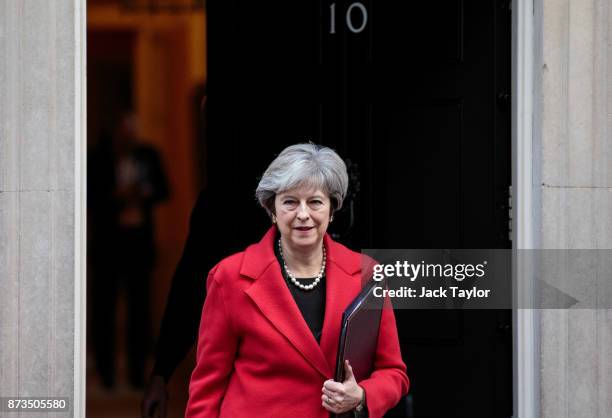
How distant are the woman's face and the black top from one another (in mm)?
130

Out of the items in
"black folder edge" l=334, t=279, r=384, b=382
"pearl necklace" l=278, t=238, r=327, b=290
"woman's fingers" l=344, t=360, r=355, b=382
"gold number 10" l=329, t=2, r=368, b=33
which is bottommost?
"woman's fingers" l=344, t=360, r=355, b=382

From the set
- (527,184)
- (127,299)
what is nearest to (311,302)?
(527,184)

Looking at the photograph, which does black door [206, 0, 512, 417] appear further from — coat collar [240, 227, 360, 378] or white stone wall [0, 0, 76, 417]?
coat collar [240, 227, 360, 378]

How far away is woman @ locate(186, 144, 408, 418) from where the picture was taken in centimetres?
291

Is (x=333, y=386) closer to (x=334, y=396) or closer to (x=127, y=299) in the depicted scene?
(x=334, y=396)

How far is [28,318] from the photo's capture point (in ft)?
13.5

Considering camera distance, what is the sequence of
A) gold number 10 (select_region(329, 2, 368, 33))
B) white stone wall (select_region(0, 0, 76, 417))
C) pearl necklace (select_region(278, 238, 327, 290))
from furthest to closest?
gold number 10 (select_region(329, 2, 368, 33)) → white stone wall (select_region(0, 0, 76, 417)) → pearl necklace (select_region(278, 238, 327, 290))

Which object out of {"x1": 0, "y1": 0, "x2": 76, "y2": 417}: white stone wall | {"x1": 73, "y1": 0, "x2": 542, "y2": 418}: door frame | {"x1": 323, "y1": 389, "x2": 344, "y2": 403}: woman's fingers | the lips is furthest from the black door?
{"x1": 323, "y1": 389, "x2": 344, "y2": 403}: woman's fingers

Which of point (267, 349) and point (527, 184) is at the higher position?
point (527, 184)

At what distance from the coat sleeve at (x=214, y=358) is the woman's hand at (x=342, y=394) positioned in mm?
342

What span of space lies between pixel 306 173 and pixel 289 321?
0.46 metres

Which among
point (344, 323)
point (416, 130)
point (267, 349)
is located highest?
point (416, 130)

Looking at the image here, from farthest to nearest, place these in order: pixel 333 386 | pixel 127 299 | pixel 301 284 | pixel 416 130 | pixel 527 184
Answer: pixel 127 299 < pixel 416 130 < pixel 527 184 < pixel 301 284 < pixel 333 386

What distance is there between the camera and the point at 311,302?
3018mm
